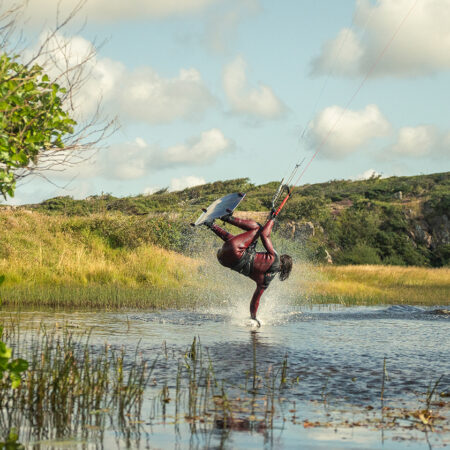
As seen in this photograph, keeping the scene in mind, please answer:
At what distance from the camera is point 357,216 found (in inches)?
2179

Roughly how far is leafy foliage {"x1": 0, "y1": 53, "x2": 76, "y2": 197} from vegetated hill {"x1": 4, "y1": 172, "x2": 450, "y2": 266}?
3680cm

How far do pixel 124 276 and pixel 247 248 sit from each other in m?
11.3

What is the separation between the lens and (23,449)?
18.9 feet

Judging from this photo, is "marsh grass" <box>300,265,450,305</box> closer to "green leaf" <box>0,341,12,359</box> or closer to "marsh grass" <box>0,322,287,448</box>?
"marsh grass" <box>0,322,287,448</box>

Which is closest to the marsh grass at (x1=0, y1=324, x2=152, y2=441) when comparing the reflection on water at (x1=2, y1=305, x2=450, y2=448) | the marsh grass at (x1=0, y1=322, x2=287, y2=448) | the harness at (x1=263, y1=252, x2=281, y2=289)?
the marsh grass at (x1=0, y1=322, x2=287, y2=448)

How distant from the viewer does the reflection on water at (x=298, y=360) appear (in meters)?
6.44

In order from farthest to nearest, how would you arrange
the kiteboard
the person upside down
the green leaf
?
the person upside down < the kiteboard < the green leaf

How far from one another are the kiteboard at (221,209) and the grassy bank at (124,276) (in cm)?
609

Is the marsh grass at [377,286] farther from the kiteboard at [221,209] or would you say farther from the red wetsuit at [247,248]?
the kiteboard at [221,209]

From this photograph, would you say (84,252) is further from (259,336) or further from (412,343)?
(412,343)

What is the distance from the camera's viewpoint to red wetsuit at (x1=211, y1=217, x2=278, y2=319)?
1323cm

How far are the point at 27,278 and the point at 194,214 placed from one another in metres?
14.9

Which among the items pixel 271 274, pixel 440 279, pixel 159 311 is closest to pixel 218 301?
pixel 159 311

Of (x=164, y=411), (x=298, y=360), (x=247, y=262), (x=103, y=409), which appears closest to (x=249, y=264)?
(x=247, y=262)
